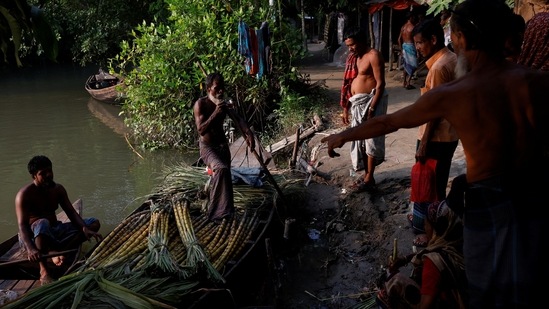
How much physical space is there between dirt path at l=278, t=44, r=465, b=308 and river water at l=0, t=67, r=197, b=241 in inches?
105

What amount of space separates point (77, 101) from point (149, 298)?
52.0ft

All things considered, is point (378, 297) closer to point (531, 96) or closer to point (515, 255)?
point (515, 255)

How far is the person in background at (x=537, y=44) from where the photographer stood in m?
3.24

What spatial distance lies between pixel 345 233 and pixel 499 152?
380 cm

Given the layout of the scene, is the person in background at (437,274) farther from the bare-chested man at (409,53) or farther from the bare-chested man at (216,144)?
the bare-chested man at (409,53)

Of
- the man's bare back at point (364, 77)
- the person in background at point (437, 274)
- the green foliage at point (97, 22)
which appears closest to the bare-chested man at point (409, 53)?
the man's bare back at point (364, 77)

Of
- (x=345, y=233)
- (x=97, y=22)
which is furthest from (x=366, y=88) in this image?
(x=97, y=22)

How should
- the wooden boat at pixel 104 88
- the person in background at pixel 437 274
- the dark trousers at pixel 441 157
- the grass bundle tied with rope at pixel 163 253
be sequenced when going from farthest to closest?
the wooden boat at pixel 104 88
the dark trousers at pixel 441 157
the grass bundle tied with rope at pixel 163 253
the person in background at pixel 437 274

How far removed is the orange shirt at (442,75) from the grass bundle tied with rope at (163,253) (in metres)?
2.12

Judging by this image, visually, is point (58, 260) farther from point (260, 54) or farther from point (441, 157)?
point (260, 54)

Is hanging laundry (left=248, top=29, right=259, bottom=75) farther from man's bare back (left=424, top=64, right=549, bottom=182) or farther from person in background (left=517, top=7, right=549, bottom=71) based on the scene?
man's bare back (left=424, top=64, right=549, bottom=182)

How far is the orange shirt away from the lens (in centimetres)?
390

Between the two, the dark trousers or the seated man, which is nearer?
the seated man

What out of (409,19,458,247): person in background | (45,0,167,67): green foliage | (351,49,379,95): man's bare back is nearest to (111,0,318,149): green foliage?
(351,49,379,95): man's bare back
